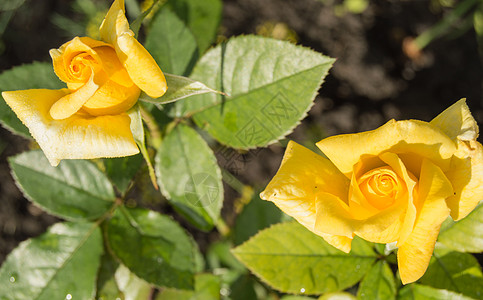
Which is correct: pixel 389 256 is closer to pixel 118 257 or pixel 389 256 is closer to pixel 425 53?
pixel 118 257

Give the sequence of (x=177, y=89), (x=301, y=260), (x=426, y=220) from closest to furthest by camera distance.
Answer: (x=426, y=220) → (x=177, y=89) → (x=301, y=260)

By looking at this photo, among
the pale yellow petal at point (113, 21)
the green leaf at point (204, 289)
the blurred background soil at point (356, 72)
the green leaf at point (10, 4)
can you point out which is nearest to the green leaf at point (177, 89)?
the pale yellow petal at point (113, 21)

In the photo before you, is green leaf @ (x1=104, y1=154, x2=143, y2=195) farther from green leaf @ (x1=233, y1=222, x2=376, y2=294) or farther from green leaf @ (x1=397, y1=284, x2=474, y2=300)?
green leaf @ (x1=397, y1=284, x2=474, y2=300)

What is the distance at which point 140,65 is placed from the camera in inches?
39.5

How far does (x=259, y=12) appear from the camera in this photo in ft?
9.10

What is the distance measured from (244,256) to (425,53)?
6.47 feet

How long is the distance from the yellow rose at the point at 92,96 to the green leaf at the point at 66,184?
0.47m

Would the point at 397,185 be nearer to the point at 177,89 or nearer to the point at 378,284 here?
the point at 378,284

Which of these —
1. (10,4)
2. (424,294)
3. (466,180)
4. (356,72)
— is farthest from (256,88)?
(10,4)

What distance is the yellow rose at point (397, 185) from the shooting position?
2.93ft

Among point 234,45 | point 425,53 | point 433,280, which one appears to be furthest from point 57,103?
point 425,53

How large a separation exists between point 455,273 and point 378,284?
21 cm

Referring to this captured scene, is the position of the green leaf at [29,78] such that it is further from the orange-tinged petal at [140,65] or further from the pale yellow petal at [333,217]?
the pale yellow petal at [333,217]

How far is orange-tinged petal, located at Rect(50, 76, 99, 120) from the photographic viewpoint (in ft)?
3.22
